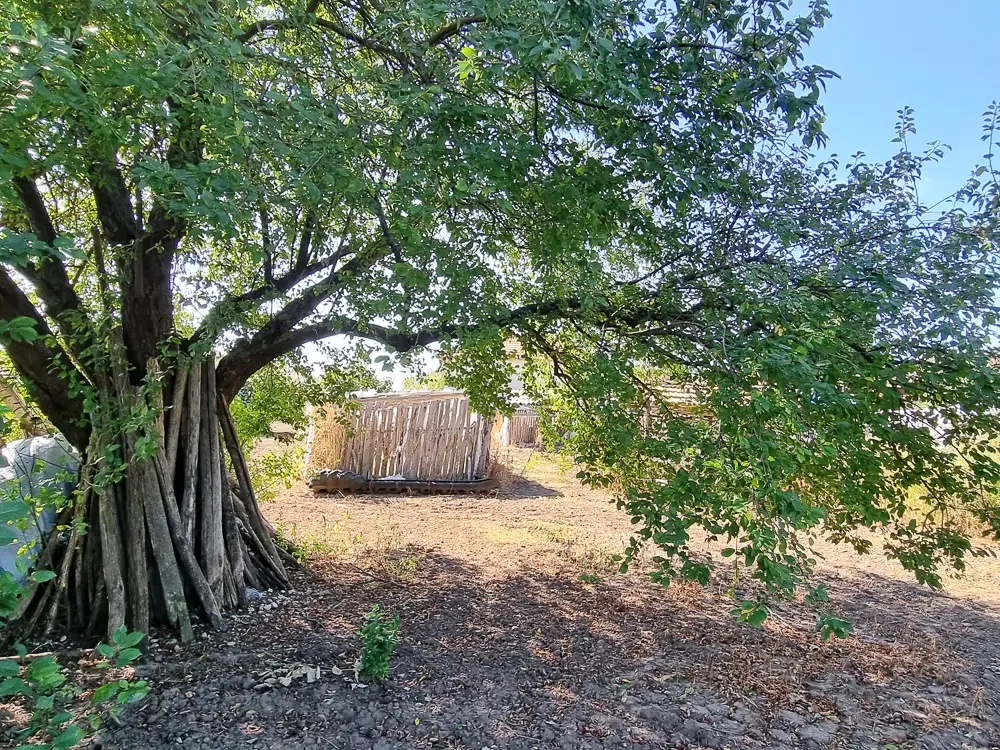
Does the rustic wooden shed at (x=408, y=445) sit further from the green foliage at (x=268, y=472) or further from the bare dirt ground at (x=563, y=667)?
the green foliage at (x=268, y=472)

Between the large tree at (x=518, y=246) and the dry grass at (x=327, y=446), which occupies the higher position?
the large tree at (x=518, y=246)

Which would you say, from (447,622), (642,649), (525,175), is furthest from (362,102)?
(642,649)

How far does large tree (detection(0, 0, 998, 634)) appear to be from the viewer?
7.24 ft

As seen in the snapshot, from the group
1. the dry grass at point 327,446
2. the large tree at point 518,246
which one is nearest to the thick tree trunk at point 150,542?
the large tree at point 518,246

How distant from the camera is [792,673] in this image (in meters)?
3.79

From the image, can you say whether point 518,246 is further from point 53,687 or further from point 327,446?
point 327,446

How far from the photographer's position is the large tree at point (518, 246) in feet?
7.24

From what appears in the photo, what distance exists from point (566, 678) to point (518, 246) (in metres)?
2.73

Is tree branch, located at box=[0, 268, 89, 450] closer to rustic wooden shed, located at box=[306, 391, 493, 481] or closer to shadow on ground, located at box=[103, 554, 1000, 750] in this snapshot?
shadow on ground, located at box=[103, 554, 1000, 750]

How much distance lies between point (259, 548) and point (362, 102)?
3.72 meters

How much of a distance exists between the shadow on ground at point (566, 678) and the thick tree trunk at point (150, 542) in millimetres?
329

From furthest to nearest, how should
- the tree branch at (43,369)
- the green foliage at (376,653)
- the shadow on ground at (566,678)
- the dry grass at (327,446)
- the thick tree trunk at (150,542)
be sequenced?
the dry grass at (327,446)
the thick tree trunk at (150,542)
the tree branch at (43,369)
the green foliage at (376,653)
the shadow on ground at (566,678)

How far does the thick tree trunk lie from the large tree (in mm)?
21

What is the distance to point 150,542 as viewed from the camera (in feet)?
13.0
